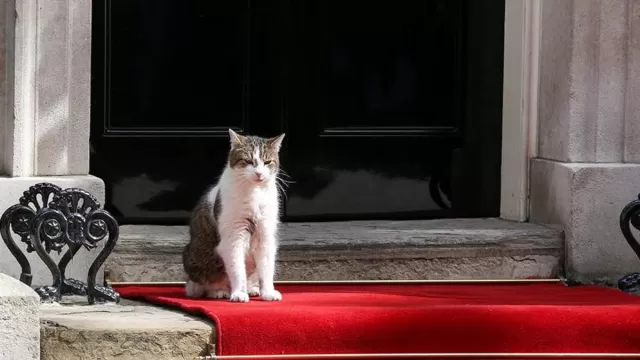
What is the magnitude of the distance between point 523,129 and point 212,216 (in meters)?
1.83

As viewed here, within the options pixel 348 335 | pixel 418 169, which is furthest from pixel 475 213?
pixel 348 335

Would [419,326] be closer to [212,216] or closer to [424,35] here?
[212,216]

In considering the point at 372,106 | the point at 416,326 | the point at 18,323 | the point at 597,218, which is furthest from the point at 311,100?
the point at 18,323

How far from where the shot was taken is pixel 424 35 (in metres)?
7.19

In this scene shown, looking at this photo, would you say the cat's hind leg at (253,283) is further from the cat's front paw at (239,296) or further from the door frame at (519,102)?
the door frame at (519,102)

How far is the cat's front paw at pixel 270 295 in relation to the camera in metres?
5.88

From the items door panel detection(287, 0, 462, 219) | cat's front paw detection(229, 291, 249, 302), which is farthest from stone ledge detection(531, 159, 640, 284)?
cat's front paw detection(229, 291, 249, 302)

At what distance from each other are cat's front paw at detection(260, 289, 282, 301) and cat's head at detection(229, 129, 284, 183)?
1.48ft

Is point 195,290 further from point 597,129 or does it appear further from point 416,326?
point 597,129

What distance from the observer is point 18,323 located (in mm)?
5266

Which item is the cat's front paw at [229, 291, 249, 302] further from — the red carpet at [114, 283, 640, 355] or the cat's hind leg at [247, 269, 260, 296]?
the cat's hind leg at [247, 269, 260, 296]

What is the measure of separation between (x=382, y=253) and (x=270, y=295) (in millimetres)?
903

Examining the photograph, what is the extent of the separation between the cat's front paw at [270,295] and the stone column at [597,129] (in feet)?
5.18

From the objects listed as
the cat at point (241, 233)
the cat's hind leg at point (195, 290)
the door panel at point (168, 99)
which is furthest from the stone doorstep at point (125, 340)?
the door panel at point (168, 99)
